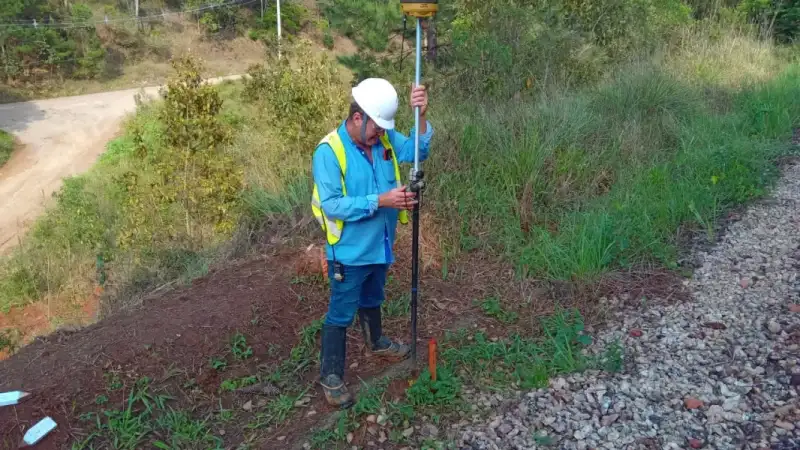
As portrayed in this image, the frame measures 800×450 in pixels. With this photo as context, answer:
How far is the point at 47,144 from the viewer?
19156 mm

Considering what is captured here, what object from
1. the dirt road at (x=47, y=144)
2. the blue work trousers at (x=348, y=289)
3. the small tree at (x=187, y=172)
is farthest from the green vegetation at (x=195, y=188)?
the dirt road at (x=47, y=144)

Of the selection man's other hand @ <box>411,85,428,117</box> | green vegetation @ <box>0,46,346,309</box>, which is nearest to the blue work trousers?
man's other hand @ <box>411,85,428,117</box>

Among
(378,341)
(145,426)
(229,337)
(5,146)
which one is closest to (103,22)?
(5,146)

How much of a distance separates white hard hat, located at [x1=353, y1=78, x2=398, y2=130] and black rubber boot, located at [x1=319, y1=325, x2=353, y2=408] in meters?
1.24

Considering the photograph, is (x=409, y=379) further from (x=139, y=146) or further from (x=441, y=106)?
(x=139, y=146)

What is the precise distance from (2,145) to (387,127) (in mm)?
18828

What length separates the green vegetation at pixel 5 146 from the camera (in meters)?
17.7

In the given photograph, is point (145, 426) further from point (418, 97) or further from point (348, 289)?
point (418, 97)

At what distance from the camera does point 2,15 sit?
2678 centimetres

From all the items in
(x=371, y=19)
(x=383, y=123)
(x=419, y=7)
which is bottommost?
(x=383, y=123)

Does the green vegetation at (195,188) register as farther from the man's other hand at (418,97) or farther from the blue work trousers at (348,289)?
the man's other hand at (418,97)

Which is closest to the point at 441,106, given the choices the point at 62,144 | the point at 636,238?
the point at 636,238

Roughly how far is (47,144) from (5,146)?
1209 millimetres

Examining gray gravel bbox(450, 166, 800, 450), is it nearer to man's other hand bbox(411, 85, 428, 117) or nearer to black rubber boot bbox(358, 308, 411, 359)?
black rubber boot bbox(358, 308, 411, 359)
